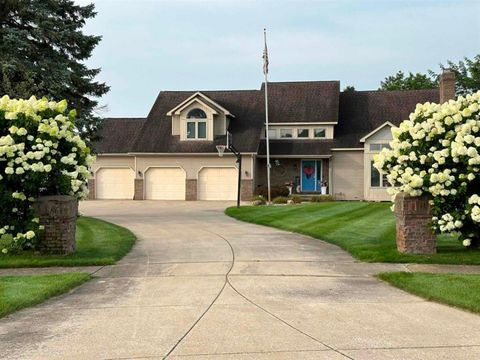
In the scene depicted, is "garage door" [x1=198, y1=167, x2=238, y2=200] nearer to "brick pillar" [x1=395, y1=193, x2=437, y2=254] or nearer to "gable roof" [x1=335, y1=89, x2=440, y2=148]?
"gable roof" [x1=335, y1=89, x2=440, y2=148]

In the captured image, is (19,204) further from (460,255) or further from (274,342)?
(460,255)

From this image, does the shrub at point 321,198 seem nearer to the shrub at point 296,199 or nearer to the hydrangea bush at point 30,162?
the shrub at point 296,199

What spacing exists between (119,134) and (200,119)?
25.2 ft

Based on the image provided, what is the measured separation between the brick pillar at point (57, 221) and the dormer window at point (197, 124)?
25.1 m

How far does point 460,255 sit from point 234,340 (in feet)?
22.8

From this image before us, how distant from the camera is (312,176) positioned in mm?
36406

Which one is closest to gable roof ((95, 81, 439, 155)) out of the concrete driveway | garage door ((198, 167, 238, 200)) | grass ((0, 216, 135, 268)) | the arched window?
the arched window

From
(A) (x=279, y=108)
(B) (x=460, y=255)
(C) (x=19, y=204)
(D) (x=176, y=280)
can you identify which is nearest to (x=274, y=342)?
(D) (x=176, y=280)

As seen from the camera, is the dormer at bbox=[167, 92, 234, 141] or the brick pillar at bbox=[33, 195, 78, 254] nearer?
the brick pillar at bbox=[33, 195, 78, 254]

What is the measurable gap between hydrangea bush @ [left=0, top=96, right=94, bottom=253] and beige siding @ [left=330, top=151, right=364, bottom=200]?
2549cm

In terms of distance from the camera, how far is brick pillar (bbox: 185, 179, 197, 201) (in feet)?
117

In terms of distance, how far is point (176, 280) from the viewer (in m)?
9.30

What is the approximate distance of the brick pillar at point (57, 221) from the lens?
11.4 metres

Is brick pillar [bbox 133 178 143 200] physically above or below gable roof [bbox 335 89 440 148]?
below
